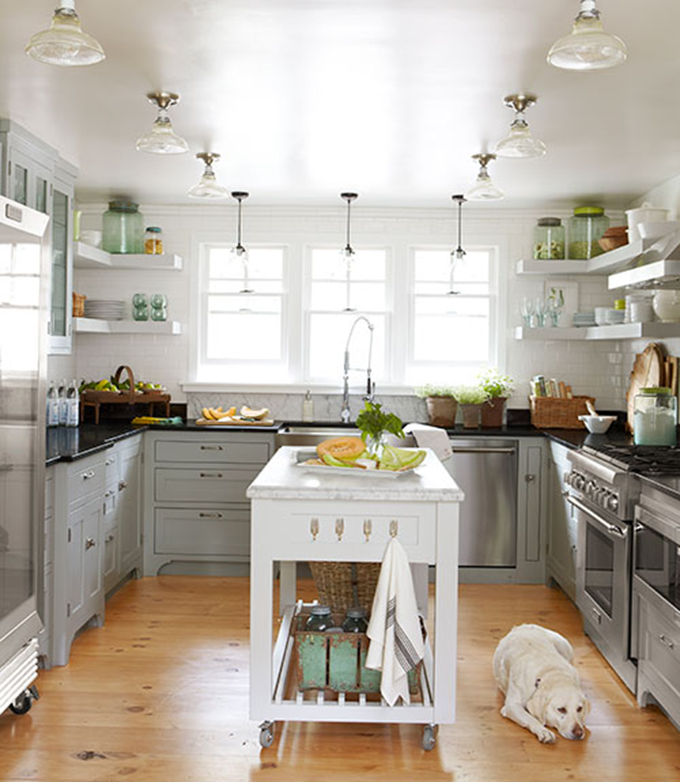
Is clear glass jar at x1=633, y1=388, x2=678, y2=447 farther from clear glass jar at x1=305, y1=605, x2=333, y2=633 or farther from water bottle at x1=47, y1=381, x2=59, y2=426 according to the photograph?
water bottle at x1=47, y1=381, x2=59, y2=426

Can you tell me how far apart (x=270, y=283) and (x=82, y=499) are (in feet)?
9.07

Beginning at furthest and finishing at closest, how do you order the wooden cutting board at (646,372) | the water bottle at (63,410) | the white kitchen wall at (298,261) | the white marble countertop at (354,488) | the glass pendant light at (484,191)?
the white kitchen wall at (298,261)
the water bottle at (63,410)
the wooden cutting board at (646,372)
the glass pendant light at (484,191)
the white marble countertop at (354,488)

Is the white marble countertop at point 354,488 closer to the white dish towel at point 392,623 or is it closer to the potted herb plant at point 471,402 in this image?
the white dish towel at point 392,623

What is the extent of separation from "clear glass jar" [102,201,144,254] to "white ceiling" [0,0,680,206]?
0.56m

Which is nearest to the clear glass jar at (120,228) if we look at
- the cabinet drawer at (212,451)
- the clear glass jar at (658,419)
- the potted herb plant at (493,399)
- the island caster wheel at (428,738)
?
the cabinet drawer at (212,451)

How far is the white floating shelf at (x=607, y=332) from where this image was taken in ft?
15.3

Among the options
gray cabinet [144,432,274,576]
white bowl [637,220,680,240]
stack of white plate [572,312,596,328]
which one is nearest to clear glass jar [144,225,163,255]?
gray cabinet [144,432,274,576]

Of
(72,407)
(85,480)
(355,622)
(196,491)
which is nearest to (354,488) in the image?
(355,622)

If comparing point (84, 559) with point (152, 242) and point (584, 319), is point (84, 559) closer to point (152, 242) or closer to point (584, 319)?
point (152, 242)

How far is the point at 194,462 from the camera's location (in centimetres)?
→ 579

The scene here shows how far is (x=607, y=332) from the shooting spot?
5410 millimetres

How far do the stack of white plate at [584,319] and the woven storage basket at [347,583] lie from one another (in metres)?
3.06

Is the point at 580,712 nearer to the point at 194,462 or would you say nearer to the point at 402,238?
the point at 194,462

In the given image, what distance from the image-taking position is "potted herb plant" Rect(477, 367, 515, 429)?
603 cm
